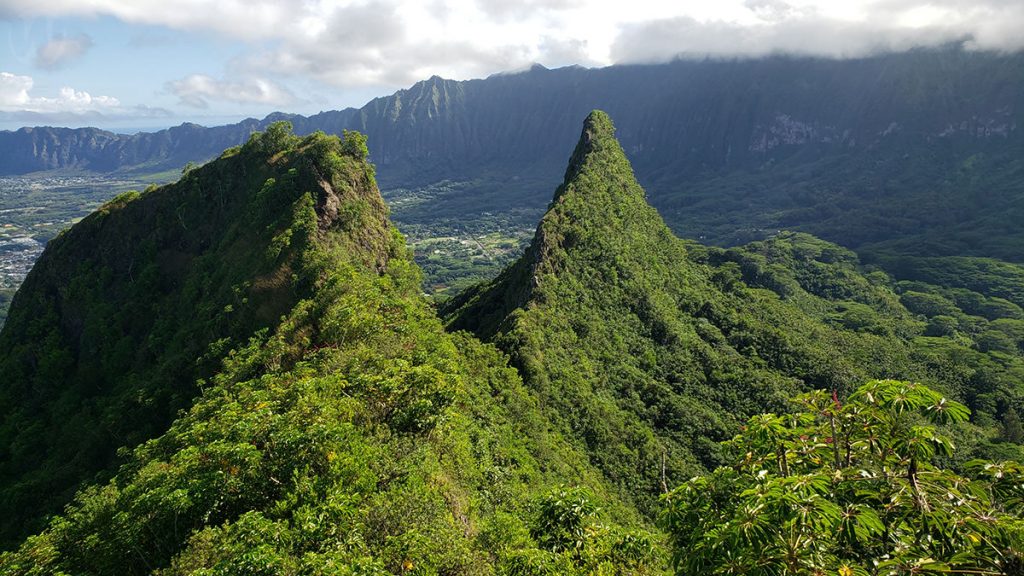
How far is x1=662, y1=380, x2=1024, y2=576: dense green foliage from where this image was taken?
27.6 feet

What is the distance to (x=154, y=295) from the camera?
6038cm

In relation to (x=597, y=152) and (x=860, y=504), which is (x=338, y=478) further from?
(x=597, y=152)

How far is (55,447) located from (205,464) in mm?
39664

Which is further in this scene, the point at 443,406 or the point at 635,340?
the point at 635,340

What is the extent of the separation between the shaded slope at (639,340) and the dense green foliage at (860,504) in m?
36.4

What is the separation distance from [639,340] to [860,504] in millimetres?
63663

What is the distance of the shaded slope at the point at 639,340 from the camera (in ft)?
180

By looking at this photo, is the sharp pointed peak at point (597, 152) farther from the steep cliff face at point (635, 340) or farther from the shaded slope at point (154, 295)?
the shaded slope at point (154, 295)

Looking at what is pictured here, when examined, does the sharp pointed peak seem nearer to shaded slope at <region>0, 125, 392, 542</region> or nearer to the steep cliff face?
the steep cliff face

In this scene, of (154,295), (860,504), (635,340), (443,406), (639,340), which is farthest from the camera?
(639,340)

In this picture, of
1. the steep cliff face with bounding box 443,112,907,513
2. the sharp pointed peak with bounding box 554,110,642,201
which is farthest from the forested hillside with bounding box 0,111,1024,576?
the sharp pointed peak with bounding box 554,110,642,201

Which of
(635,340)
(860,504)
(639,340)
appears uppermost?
(860,504)

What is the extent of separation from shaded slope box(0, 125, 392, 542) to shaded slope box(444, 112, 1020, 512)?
22.3 metres

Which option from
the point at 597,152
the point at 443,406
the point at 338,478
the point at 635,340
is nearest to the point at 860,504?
the point at 338,478
